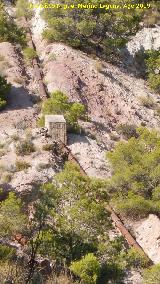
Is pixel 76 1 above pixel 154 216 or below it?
above

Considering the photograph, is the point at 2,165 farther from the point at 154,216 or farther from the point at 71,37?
the point at 71,37

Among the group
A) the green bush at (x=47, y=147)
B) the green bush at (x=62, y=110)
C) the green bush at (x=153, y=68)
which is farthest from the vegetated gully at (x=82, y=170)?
the green bush at (x=153, y=68)

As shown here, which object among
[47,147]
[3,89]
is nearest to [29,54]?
[3,89]

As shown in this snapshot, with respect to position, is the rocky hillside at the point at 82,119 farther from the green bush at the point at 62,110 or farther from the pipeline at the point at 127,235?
the green bush at the point at 62,110

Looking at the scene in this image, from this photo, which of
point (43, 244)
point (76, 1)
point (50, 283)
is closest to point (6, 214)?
point (43, 244)

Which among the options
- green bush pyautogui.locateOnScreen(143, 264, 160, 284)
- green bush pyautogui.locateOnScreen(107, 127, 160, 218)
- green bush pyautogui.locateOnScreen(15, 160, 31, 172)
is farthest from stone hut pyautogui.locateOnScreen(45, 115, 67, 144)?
green bush pyautogui.locateOnScreen(143, 264, 160, 284)

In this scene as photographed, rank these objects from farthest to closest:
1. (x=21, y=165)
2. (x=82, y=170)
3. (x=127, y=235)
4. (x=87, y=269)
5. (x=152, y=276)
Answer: (x=82, y=170) → (x=21, y=165) → (x=127, y=235) → (x=87, y=269) → (x=152, y=276)

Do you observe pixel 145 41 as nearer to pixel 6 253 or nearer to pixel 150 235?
pixel 150 235
